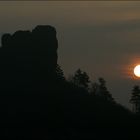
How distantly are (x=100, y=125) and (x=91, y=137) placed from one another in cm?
861

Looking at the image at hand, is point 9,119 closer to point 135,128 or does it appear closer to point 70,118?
point 70,118

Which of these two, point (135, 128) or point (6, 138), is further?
point (135, 128)

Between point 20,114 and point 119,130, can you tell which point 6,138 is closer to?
point 20,114

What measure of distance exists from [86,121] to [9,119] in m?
16.5

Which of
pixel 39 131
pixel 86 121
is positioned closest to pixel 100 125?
pixel 86 121

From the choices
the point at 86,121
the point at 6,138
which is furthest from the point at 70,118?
the point at 6,138

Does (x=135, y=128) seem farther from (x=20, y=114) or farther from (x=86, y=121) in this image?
(x=20, y=114)

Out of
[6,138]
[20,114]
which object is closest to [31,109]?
[20,114]

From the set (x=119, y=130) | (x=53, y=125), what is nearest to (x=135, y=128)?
(x=119, y=130)

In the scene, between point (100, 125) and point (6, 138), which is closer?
point (6, 138)

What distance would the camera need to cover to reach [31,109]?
199875 mm

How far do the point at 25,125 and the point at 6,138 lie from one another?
7.98 m

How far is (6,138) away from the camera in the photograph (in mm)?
184500

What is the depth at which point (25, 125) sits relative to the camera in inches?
7534
